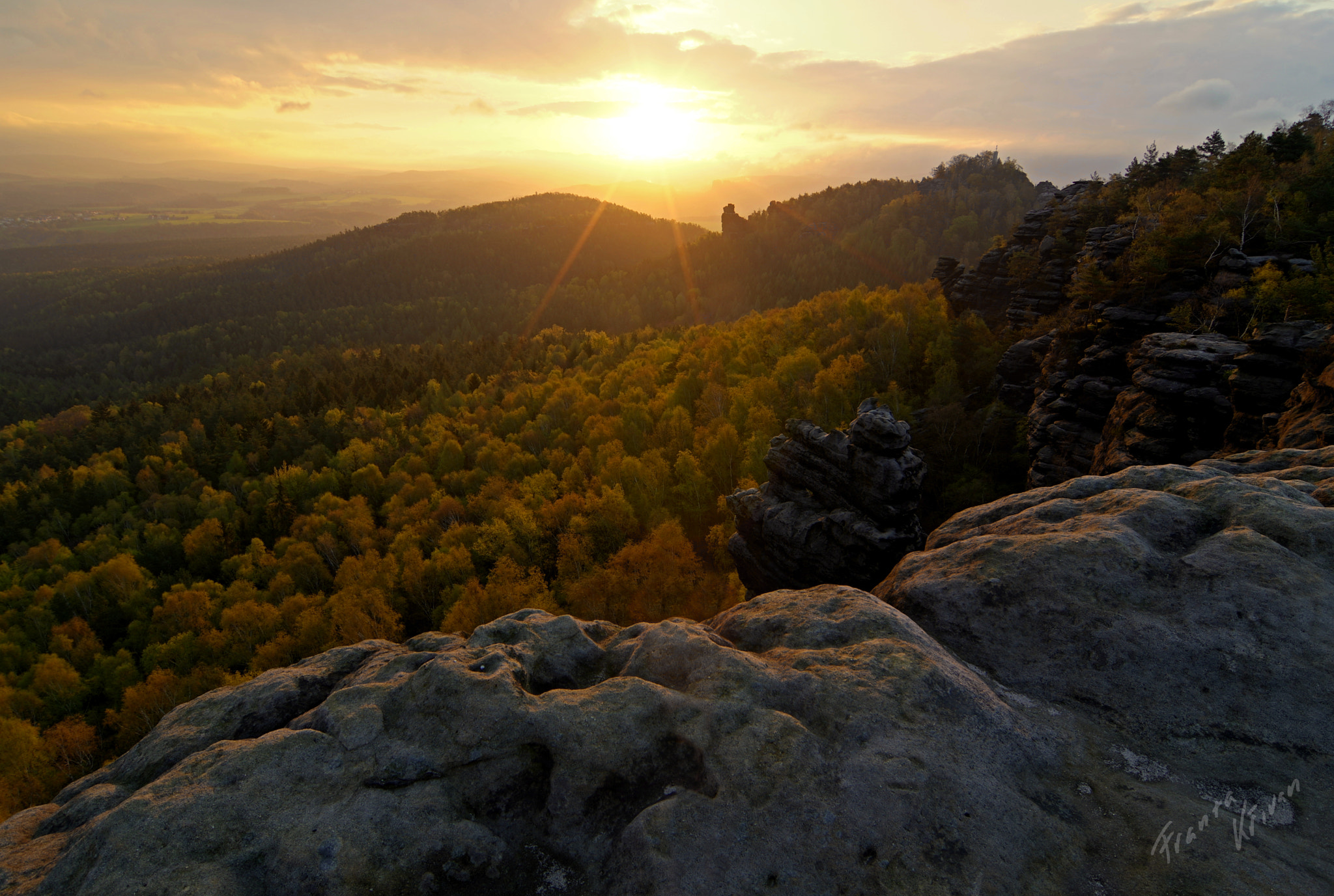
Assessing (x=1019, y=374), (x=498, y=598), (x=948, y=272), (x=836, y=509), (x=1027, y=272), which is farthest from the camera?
(x=948, y=272)

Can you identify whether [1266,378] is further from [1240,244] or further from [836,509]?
[1240,244]

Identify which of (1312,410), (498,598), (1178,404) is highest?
(1312,410)

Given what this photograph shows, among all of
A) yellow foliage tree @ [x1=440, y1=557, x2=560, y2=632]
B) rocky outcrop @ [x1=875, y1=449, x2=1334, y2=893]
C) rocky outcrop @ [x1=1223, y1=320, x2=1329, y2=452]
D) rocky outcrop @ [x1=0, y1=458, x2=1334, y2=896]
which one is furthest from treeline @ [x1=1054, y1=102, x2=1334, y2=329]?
yellow foliage tree @ [x1=440, y1=557, x2=560, y2=632]

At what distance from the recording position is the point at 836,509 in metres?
35.2

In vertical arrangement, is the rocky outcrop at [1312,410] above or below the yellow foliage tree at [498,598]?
above

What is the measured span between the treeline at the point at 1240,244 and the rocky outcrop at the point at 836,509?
2308cm

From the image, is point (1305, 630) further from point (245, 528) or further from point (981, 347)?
point (245, 528)

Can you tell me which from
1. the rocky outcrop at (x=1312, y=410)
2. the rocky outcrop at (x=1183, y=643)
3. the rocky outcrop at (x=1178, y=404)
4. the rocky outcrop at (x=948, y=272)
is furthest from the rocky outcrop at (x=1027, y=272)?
the rocky outcrop at (x=1183, y=643)

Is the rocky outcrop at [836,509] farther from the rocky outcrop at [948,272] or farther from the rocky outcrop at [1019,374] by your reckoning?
the rocky outcrop at [948,272]

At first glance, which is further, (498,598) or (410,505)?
(410,505)

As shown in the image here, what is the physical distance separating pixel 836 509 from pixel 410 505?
3364 inches

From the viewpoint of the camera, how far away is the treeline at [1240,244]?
34.7 m

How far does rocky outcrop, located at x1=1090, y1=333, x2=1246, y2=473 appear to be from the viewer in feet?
100.0

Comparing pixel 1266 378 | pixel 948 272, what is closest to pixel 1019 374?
pixel 1266 378
